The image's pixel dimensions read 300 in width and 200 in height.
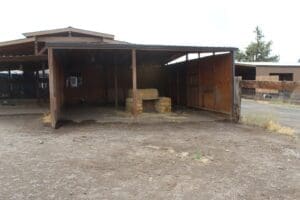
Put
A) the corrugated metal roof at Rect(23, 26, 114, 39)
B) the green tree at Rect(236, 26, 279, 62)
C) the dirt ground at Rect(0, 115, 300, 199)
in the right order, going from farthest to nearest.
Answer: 1. the green tree at Rect(236, 26, 279, 62)
2. the corrugated metal roof at Rect(23, 26, 114, 39)
3. the dirt ground at Rect(0, 115, 300, 199)

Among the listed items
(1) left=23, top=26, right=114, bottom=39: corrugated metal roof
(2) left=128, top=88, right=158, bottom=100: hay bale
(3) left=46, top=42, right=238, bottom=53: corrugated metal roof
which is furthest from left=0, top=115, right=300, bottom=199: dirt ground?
(1) left=23, top=26, right=114, bottom=39: corrugated metal roof

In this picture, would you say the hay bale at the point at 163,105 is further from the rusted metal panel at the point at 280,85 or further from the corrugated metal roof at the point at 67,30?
the corrugated metal roof at the point at 67,30

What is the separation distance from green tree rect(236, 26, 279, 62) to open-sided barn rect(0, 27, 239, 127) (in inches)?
1414

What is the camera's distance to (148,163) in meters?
6.01

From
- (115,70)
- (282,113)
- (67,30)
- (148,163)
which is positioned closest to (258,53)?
(282,113)

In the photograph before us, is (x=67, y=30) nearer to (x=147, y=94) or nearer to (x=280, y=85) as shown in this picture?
(x=147, y=94)

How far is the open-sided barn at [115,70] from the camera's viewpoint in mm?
10891

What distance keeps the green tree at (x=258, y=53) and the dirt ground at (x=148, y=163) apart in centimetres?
4405

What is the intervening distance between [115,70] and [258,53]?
3994cm

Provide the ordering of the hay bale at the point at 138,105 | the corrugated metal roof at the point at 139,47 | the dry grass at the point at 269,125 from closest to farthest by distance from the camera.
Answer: the dry grass at the point at 269,125 < the corrugated metal roof at the point at 139,47 < the hay bale at the point at 138,105

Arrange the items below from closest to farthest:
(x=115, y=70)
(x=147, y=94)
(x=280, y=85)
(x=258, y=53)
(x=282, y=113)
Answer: (x=280, y=85) < (x=147, y=94) < (x=115, y=70) < (x=282, y=113) < (x=258, y=53)

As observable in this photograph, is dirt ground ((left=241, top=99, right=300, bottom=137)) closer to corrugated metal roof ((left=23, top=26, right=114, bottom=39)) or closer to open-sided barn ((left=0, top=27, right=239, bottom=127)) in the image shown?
open-sided barn ((left=0, top=27, right=239, bottom=127))

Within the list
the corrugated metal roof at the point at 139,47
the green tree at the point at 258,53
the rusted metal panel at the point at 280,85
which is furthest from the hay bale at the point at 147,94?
the green tree at the point at 258,53

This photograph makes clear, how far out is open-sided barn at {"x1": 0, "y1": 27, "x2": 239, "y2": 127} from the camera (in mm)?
10891
